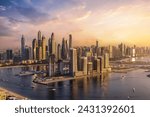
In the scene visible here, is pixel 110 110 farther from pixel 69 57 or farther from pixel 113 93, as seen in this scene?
pixel 69 57

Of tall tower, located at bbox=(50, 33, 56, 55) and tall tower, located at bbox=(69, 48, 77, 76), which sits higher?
tall tower, located at bbox=(50, 33, 56, 55)

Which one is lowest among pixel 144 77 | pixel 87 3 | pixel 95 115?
pixel 95 115

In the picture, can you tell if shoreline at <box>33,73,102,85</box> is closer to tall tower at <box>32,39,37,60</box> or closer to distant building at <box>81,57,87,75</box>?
distant building at <box>81,57,87,75</box>

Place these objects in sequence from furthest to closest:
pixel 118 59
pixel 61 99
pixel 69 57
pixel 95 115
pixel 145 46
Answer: pixel 69 57
pixel 118 59
pixel 145 46
pixel 61 99
pixel 95 115

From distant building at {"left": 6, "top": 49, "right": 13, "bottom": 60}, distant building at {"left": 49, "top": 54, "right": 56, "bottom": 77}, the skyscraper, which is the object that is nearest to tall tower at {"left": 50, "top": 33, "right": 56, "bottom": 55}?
distant building at {"left": 49, "top": 54, "right": 56, "bottom": 77}

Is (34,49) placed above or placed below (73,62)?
above

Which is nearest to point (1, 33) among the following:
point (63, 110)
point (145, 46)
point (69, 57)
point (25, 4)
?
point (25, 4)

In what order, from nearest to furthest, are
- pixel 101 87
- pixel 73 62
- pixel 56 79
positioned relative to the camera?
pixel 101 87
pixel 73 62
pixel 56 79

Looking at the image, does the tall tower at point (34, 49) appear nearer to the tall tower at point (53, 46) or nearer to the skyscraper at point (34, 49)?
the skyscraper at point (34, 49)

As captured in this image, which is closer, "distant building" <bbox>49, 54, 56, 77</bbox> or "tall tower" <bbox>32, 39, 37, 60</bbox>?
"tall tower" <bbox>32, 39, 37, 60</bbox>

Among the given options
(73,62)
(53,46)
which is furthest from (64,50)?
(73,62)

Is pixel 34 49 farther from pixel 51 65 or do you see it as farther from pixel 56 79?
pixel 56 79
